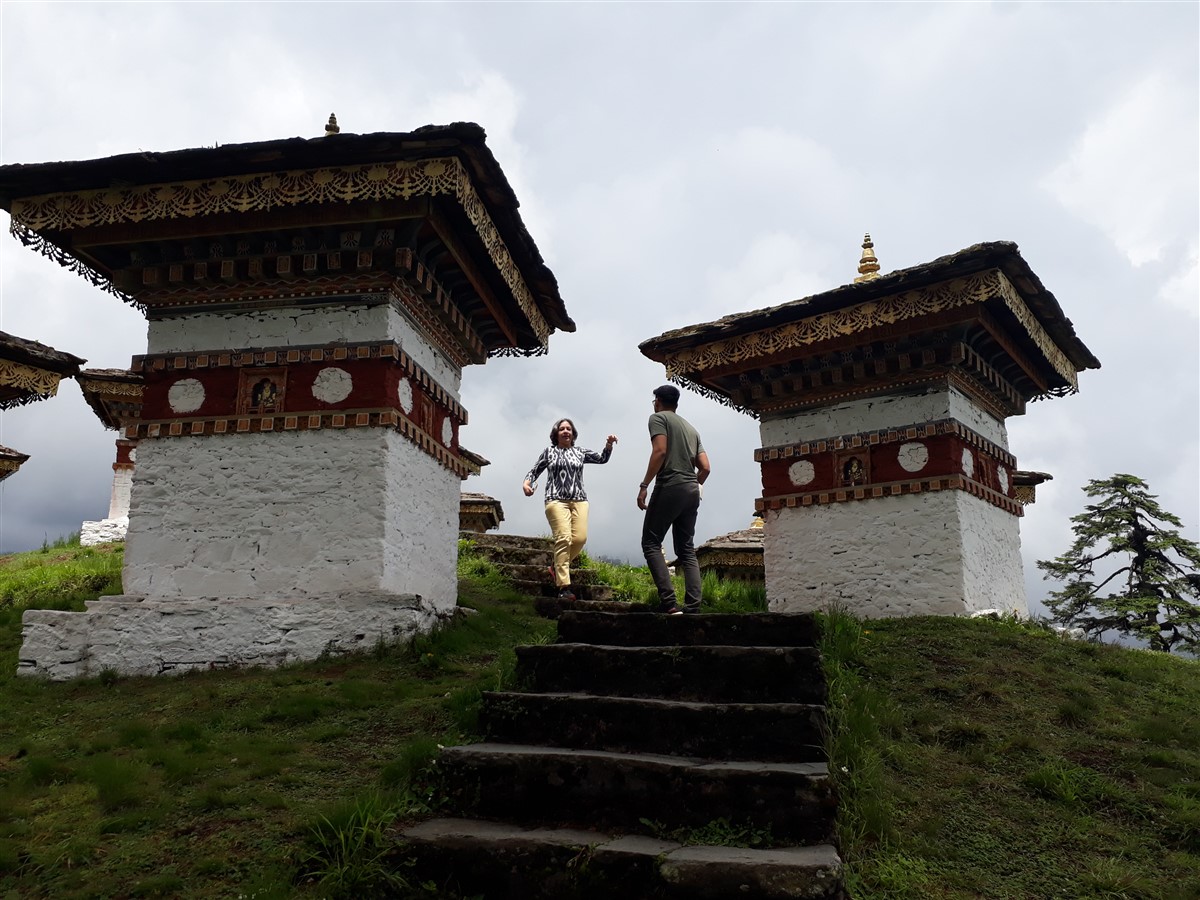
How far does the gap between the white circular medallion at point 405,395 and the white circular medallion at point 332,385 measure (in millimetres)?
414

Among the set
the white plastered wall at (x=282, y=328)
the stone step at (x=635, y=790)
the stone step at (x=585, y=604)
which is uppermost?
the white plastered wall at (x=282, y=328)

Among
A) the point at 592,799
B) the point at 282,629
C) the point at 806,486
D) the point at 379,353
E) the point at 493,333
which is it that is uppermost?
the point at 493,333

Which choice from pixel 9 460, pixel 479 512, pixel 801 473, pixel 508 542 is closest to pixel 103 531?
pixel 9 460

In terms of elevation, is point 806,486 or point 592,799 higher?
point 806,486

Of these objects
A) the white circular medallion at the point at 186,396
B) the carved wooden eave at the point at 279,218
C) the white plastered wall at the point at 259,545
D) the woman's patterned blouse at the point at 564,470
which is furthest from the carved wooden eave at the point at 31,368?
the woman's patterned blouse at the point at 564,470

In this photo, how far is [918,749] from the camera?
5.02m

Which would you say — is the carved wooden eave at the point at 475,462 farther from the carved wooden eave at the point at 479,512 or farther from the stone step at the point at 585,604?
the stone step at the point at 585,604

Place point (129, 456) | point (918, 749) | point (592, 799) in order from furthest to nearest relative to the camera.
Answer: point (129, 456)
point (918, 749)
point (592, 799)

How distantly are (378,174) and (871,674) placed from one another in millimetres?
5546

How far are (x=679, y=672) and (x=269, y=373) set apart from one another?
4.81m

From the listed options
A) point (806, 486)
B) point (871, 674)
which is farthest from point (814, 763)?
point (806, 486)

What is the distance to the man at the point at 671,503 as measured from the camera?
677cm

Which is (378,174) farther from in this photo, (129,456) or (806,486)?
(129,456)

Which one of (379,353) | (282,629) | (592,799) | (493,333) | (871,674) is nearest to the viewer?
(592,799)
